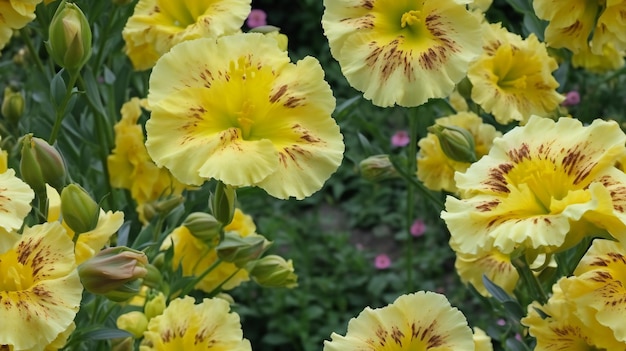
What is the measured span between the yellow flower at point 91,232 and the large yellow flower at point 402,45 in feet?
0.77

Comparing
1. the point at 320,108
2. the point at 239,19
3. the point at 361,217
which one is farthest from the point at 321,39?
the point at 320,108

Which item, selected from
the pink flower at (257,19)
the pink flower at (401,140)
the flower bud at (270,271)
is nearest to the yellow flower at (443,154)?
the flower bud at (270,271)

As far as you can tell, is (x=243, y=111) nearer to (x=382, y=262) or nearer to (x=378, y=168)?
(x=378, y=168)

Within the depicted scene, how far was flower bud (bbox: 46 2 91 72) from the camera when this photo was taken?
85 cm

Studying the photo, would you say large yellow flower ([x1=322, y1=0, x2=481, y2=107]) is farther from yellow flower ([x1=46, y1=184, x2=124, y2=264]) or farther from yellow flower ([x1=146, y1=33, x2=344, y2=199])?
yellow flower ([x1=46, y1=184, x2=124, y2=264])

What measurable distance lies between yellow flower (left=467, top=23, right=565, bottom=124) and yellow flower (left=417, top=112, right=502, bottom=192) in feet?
0.11

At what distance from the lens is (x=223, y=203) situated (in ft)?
2.76

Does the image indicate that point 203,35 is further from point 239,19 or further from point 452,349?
point 452,349

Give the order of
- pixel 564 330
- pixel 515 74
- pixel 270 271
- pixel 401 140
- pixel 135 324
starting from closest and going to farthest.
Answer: pixel 564 330 → pixel 135 324 → pixel 270 271 → pixel 515 74 → pixel 401 140

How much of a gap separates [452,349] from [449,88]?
0.22 meters

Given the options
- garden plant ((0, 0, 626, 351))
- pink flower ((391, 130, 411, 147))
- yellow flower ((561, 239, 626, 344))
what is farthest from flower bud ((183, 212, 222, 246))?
pink flower ((391, 130, 411, 147))

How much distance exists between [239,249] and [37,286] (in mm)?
282

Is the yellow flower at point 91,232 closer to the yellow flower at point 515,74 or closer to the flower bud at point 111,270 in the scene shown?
the flower bud at point 111,270

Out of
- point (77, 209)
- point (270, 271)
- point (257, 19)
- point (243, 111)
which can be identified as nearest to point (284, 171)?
point (243, 111)
